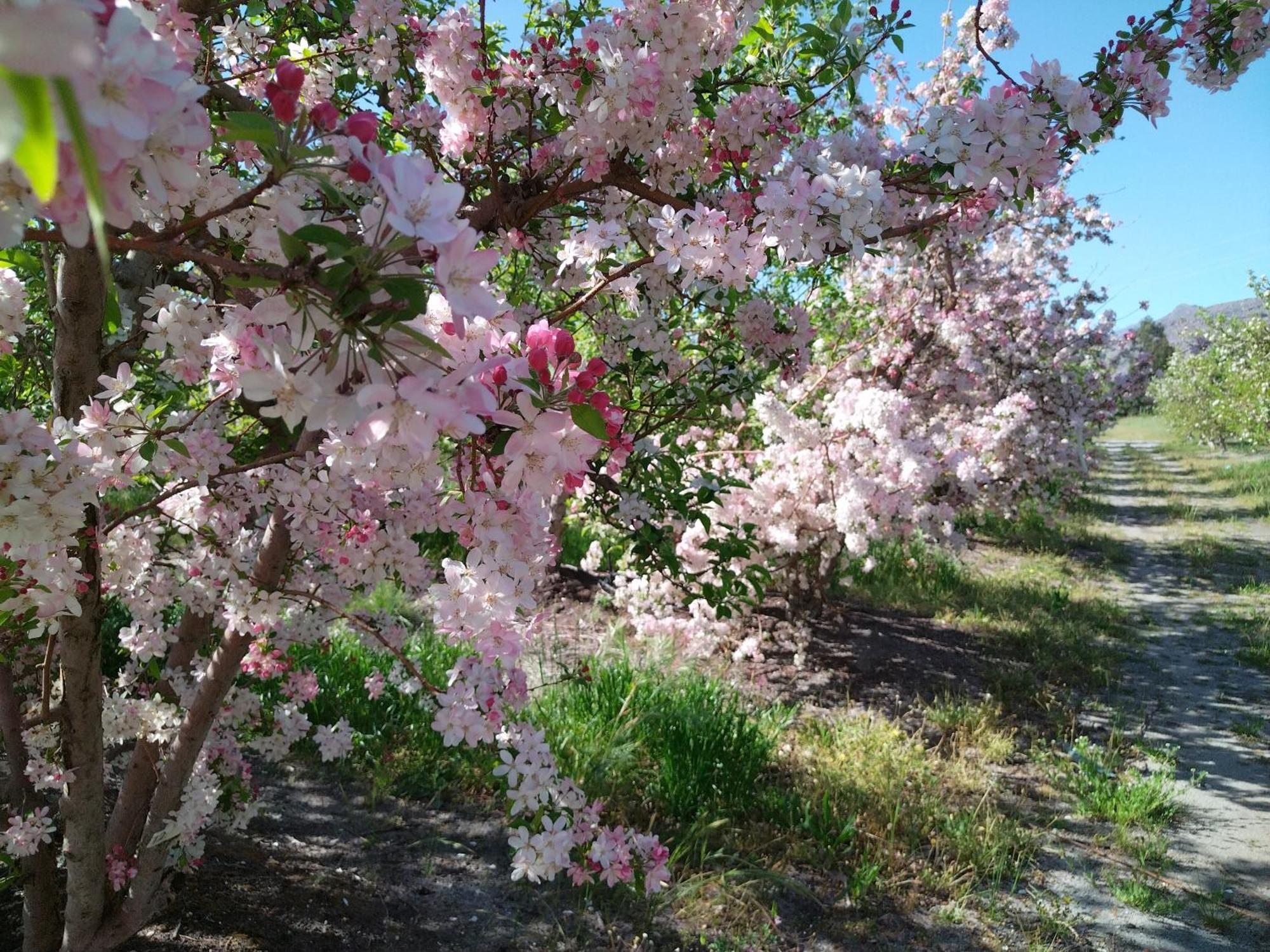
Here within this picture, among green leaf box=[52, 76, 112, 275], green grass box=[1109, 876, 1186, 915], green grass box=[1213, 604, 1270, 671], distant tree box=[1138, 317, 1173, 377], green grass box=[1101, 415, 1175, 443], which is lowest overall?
green grass box=[1213, 604, 1270, 671]

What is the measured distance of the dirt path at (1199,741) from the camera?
9.93ft

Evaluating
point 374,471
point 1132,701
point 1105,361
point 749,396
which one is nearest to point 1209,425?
point 1105,361

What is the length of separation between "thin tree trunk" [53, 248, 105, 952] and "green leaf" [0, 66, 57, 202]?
1369mm

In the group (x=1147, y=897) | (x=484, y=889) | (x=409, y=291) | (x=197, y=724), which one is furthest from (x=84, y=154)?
(x=1147, y=897)

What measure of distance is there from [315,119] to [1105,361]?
14.9m

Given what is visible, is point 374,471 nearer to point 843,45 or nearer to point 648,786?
point 843,45

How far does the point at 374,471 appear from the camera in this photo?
1.10 metres

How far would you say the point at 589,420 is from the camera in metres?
0.93

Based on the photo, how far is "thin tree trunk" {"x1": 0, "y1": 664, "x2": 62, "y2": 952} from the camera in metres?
2.05

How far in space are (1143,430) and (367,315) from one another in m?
50.6

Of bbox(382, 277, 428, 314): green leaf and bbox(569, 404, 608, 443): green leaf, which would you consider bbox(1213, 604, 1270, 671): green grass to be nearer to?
bbox(569, 404, 608, 443): green leaf

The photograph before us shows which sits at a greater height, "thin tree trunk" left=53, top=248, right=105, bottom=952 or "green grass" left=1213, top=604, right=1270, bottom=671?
"thin tree trunk" left=53, top=248, right=105, bottom=952

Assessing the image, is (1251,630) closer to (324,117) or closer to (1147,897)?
(1147,897)

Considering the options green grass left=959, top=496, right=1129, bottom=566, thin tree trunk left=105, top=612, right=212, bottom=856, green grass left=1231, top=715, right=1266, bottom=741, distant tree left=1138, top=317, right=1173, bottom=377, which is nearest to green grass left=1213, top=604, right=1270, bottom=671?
green grass left=1231, top=715, right=1266, bottom=741
